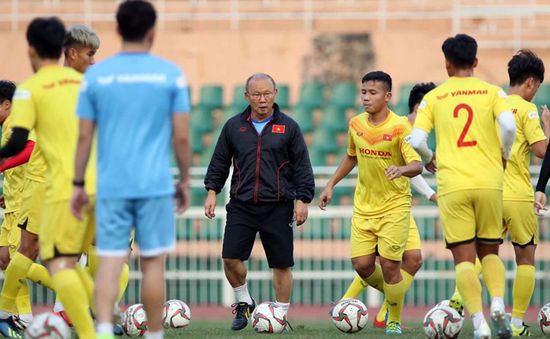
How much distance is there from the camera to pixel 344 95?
67.4 ft

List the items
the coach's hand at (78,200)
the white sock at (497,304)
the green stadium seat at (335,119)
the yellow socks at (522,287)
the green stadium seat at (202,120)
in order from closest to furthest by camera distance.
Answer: the coach's hand at (78,200) → the white sock at (497,304) → the yellow socks at (522,287) → the green stadium seat at (335,119) → the green stadium seat at (202,120)

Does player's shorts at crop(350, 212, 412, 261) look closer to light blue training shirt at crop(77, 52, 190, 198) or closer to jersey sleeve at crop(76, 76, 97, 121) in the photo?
light blue training shirt at crop(77, 52, 190, 198)

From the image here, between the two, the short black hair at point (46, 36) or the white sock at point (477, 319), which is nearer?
the short black hair at point (46, 36)

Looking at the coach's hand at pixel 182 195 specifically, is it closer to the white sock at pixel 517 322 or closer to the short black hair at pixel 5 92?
the short black hair at pixel 5 92

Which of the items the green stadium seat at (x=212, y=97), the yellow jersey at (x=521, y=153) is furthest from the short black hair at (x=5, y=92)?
the green stadium seat at (x=212, y=97)

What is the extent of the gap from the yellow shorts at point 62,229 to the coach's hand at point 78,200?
0.27m

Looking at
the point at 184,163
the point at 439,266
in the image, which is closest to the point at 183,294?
the point at 439,266

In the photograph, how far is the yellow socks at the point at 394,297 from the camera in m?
10.6

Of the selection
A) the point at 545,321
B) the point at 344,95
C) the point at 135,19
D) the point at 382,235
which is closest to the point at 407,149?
the point at 382,235

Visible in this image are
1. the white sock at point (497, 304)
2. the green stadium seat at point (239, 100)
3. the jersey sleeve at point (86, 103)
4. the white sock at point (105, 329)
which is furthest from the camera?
the green stadium seat at point (239, 100)

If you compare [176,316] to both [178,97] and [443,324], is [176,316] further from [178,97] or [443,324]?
[178,97]

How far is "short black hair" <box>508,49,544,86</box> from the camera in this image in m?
9.78

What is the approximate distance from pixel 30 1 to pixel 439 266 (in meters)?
10.2

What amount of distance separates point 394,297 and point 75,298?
3872 mm
